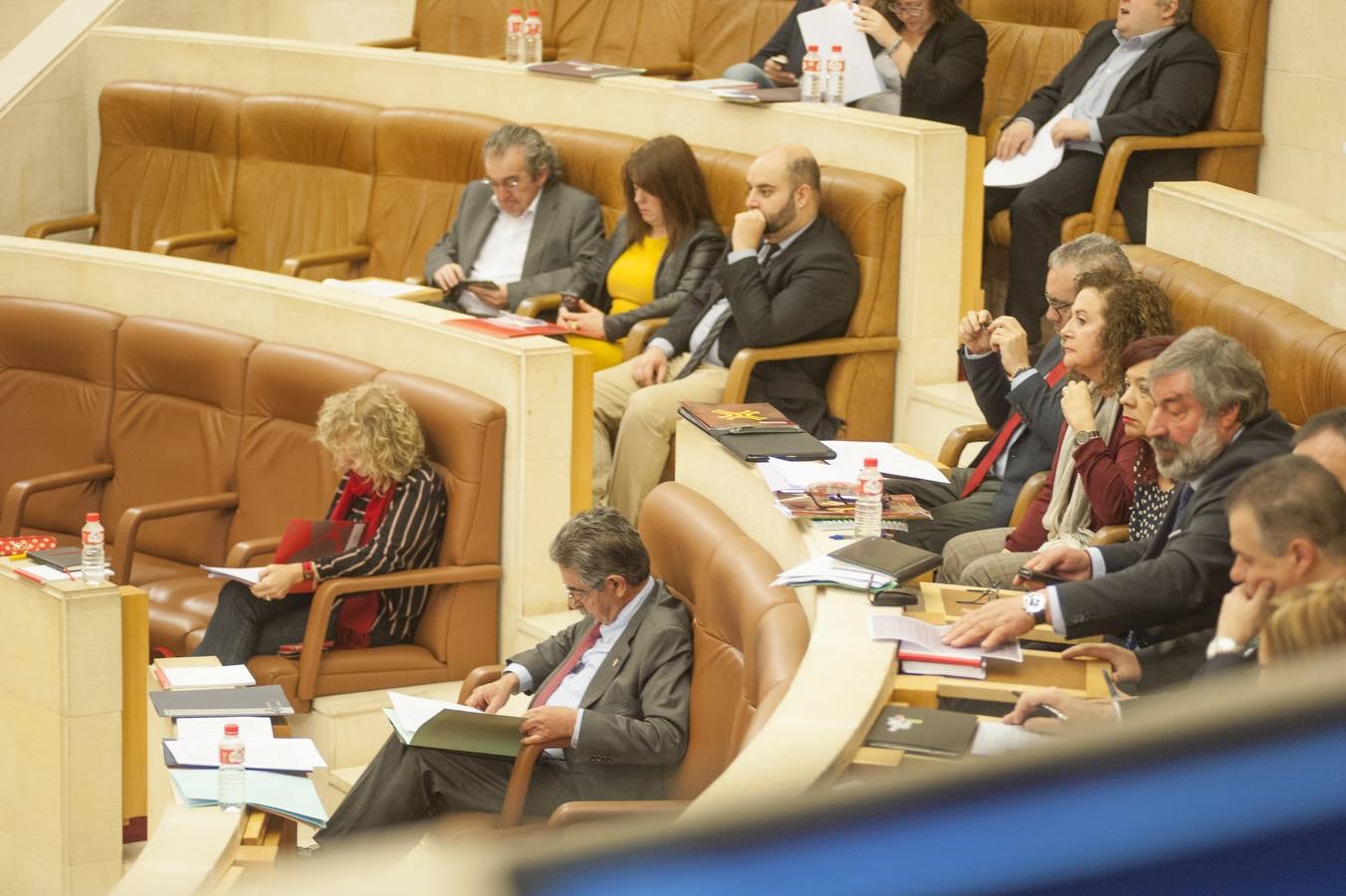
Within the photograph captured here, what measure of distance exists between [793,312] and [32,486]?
247 centimetres

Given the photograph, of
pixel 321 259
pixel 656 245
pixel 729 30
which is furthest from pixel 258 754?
pixel 729 30

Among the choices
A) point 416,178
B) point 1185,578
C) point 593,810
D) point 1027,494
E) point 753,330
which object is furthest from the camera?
point 416,178

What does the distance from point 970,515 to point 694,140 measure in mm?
2359

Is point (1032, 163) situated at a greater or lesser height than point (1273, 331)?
greater

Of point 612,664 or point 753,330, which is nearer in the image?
point 612,664

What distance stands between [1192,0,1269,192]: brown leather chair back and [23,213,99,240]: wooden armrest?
4626 millimetres

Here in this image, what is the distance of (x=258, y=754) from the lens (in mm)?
3604

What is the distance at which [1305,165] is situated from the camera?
5660 millimetres

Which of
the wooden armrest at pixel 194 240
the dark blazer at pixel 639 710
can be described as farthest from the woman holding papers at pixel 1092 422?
the wooden armrest at pixel 194 240

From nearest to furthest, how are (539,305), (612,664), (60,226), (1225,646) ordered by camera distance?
(1225,646), (612,664), (539,305), (60,226)

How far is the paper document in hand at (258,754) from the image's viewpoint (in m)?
3.55

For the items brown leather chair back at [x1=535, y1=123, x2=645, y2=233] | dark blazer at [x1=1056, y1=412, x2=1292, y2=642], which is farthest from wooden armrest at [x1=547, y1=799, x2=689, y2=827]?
brown leather chair back at [x1=535, y1=123, x2=645, y2=233]

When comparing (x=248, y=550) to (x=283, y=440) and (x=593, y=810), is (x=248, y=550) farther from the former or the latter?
(x=593, y=810)

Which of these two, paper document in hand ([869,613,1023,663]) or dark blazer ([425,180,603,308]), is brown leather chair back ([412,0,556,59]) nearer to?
dark blazer ([425,180,603,308])
